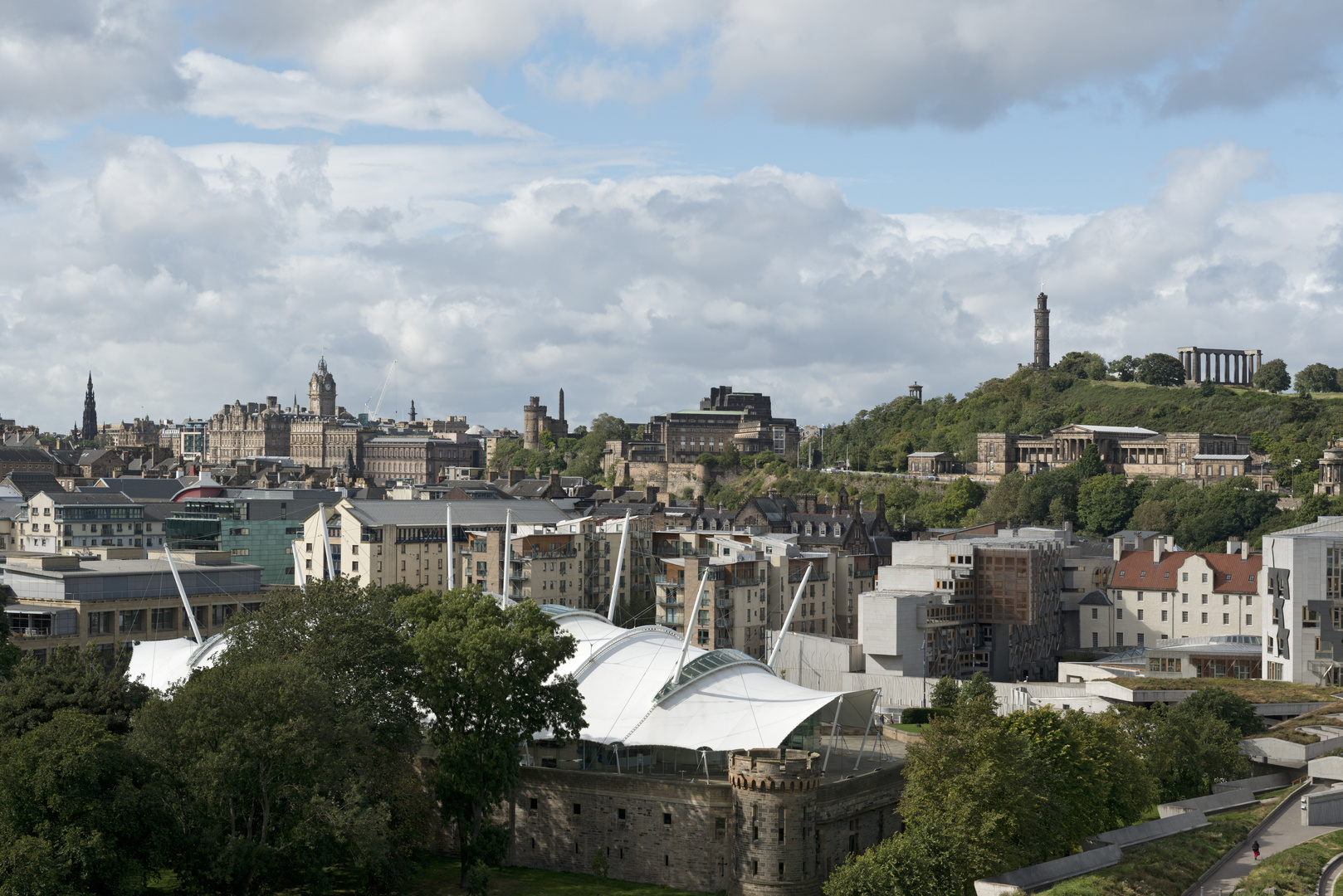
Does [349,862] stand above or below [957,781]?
below

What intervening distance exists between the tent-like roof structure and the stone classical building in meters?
115

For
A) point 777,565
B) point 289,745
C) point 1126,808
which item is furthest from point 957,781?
point 777,565

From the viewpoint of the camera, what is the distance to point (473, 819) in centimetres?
6000

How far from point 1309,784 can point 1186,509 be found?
97.9m

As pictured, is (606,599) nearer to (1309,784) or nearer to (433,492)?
(433,492)

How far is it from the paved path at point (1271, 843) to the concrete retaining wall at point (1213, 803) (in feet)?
7.24

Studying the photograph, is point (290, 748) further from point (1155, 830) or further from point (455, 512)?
point (455, 512)

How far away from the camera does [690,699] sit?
6391cm

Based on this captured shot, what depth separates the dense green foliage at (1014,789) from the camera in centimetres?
5122

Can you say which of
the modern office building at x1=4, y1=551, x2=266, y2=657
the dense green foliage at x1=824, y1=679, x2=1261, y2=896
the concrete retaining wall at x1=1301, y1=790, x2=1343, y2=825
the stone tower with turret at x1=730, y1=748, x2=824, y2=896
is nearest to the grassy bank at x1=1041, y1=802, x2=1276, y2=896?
the concrete retaining wall at x1=1301, y1=790, x2=1343, y2=825

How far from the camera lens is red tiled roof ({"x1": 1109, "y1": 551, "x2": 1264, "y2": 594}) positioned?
352 ft

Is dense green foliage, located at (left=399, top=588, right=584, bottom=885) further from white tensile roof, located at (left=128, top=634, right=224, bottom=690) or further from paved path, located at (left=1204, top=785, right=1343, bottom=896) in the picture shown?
paved path, located at (left=1204, top=785, right=1343, bottom=896)

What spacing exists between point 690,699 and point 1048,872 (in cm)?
1744

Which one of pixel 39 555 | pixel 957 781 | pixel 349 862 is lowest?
pixel 349 862
